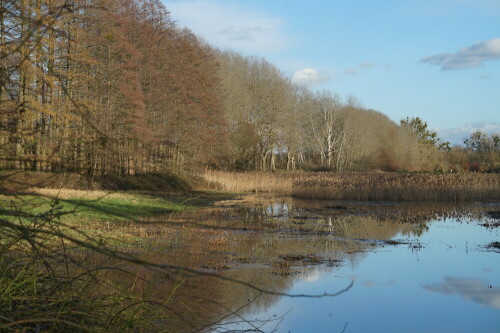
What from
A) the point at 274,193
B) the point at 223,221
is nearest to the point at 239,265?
the point at 223,221

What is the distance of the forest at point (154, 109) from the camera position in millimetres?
2893

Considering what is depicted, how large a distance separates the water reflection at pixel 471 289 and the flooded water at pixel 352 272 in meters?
0.02

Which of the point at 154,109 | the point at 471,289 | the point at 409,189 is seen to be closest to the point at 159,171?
the point at 154,109

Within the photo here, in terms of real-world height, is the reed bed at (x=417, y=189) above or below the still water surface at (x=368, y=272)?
above

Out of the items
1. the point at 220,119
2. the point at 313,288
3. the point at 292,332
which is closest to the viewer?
the point at 292,332

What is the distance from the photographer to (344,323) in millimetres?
6922

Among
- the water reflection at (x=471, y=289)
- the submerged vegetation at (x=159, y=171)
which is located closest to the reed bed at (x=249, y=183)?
the submerged vegetation at (x=159, y=171)

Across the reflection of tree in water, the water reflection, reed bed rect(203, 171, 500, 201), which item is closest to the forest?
the reflection of tree in water

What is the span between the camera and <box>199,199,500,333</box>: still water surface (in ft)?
23.3

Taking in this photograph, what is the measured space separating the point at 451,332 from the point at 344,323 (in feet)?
4.34

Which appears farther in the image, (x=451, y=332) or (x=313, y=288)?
(x=313, y=288)

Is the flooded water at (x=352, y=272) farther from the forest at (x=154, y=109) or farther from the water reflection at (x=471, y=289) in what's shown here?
the forest at (x=154, y=109)

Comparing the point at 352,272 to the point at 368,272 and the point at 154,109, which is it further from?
the point at 154,109

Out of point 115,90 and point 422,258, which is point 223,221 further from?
point 115,90
